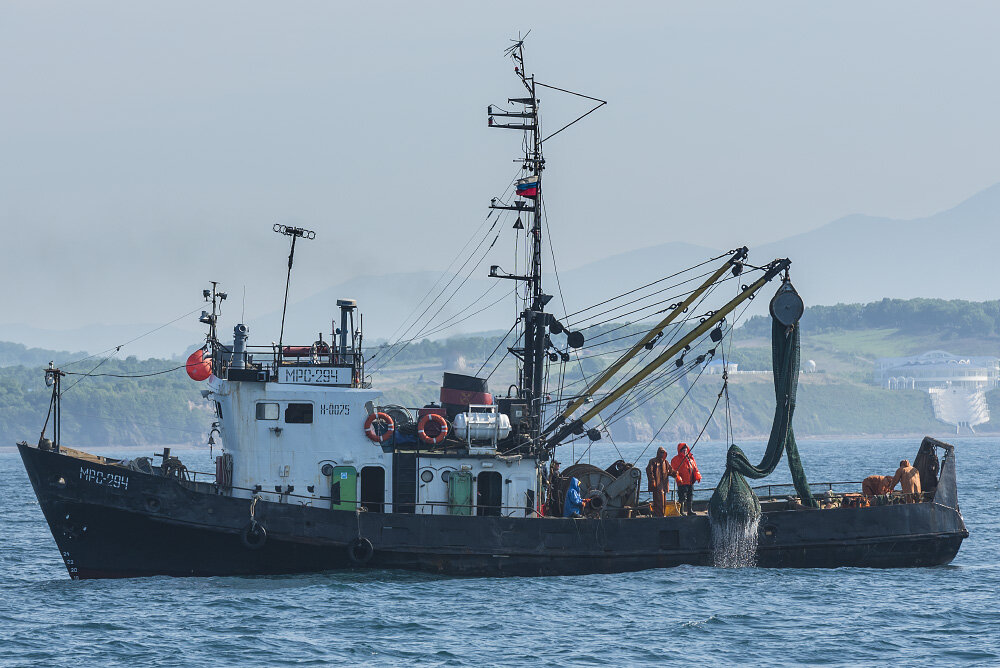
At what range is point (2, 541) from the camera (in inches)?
1596

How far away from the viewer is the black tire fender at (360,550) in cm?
2705

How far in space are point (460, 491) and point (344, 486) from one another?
257 centimetres

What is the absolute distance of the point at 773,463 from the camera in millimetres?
28656

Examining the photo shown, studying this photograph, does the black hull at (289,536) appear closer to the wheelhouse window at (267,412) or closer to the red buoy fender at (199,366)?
the wheelhouse window at (267,412)

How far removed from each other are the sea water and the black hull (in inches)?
14.8

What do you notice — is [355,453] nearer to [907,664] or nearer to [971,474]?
[907,664]

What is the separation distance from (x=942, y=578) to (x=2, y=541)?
28569mm

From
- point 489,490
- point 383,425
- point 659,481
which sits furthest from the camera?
point 659,481

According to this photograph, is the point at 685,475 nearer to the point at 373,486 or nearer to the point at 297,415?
the point at 373,486

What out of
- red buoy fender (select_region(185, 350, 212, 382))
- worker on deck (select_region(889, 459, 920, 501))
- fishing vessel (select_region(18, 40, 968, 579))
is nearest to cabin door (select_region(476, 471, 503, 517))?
fishing vessel (select_region(18, 40, 968, 579))

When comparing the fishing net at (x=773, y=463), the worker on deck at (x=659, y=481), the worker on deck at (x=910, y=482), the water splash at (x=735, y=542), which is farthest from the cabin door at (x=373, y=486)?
the worker on deck at (x=910, y=482)

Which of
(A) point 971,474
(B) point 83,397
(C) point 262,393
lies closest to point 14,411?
(B) point 83,397

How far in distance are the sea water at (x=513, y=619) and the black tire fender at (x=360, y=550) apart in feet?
1.47

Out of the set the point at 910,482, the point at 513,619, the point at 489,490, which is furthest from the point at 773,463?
the point at 513,619
